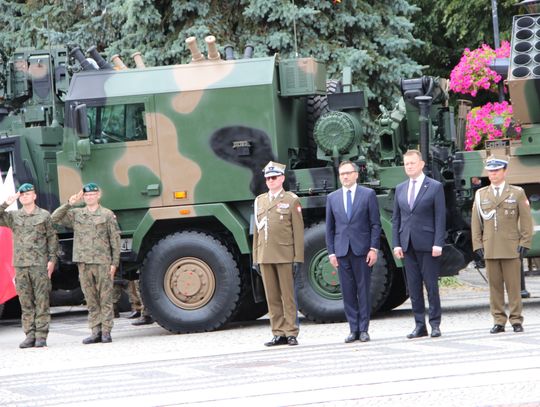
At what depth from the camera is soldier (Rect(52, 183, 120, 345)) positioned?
15656 millimetres

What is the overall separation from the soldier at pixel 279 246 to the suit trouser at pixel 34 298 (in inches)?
116

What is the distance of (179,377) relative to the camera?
1153 centimetres

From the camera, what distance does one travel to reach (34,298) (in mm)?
15836

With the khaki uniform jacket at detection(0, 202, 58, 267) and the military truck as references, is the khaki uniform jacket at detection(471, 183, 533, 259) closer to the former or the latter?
the military truck

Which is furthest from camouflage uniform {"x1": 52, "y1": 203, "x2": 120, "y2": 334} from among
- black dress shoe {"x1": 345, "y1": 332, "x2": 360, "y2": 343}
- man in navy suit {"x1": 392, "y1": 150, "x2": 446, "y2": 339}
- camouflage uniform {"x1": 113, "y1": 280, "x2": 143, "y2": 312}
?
man in navy suit {"x1": 392, "y1": 150, "x2": 446, "y2": 339}

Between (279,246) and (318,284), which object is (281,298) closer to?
(279,246)

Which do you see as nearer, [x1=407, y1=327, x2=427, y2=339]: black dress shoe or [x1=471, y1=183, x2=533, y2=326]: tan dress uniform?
[x1=407, y1=327, x2=427, y2=339]: black dress shoe

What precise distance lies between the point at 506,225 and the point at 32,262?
535cm

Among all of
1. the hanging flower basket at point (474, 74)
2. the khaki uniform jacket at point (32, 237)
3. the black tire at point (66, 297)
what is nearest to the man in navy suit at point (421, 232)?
the khaki uniform jacket at point (32, 237)

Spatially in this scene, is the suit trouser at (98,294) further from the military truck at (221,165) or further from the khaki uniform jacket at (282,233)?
Result: the khaki uniform jacket at (282,233)

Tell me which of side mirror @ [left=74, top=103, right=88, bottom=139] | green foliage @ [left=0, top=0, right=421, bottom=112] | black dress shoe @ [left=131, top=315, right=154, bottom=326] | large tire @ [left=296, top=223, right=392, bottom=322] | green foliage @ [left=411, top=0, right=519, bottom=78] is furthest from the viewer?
green foliage @ [left=411, top=0, right=519, bottom=78]

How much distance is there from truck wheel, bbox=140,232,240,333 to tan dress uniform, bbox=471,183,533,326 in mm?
3436

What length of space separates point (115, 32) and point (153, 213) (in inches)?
380

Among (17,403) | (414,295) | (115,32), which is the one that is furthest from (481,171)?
(115,32)
